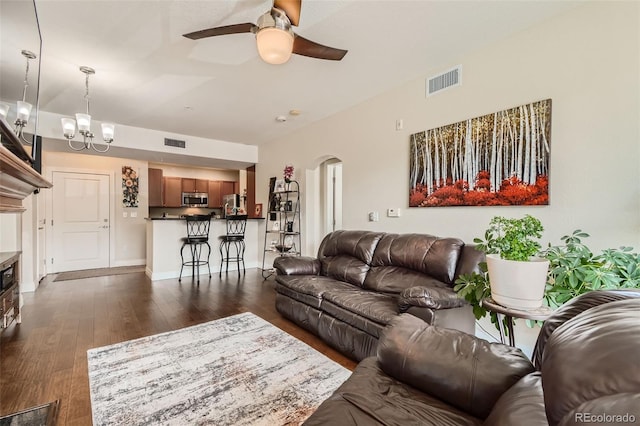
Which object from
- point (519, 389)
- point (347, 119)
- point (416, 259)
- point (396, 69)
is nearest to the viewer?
point (519, 389)

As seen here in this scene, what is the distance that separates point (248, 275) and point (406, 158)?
3.63 meters

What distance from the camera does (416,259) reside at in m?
2.66

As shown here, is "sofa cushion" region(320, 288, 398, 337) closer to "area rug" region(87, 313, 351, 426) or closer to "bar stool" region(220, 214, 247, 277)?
"area rug" region(87, 313, 351, 426)

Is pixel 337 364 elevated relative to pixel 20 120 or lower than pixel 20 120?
lower

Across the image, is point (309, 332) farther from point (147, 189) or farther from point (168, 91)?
point (147, 189)

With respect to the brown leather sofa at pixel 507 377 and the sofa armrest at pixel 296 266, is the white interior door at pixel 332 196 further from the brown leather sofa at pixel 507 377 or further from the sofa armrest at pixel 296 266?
the brown leather sofa at pixel 507 377

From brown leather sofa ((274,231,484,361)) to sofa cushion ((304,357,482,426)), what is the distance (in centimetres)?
85

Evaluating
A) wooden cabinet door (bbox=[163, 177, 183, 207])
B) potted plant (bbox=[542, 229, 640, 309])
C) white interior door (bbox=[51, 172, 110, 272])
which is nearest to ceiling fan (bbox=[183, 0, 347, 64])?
potted plant (bbox=[542, 229, 640, 309])

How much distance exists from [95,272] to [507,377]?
6.96 m

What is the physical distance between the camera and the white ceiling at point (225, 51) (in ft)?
7.02

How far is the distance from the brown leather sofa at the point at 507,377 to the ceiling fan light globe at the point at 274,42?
5.89 feet

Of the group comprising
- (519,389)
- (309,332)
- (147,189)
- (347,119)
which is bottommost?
(309,332)

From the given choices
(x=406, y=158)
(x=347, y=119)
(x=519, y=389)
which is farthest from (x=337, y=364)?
(x=347, y=119)

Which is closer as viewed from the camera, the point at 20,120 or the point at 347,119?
the point at 20,120
